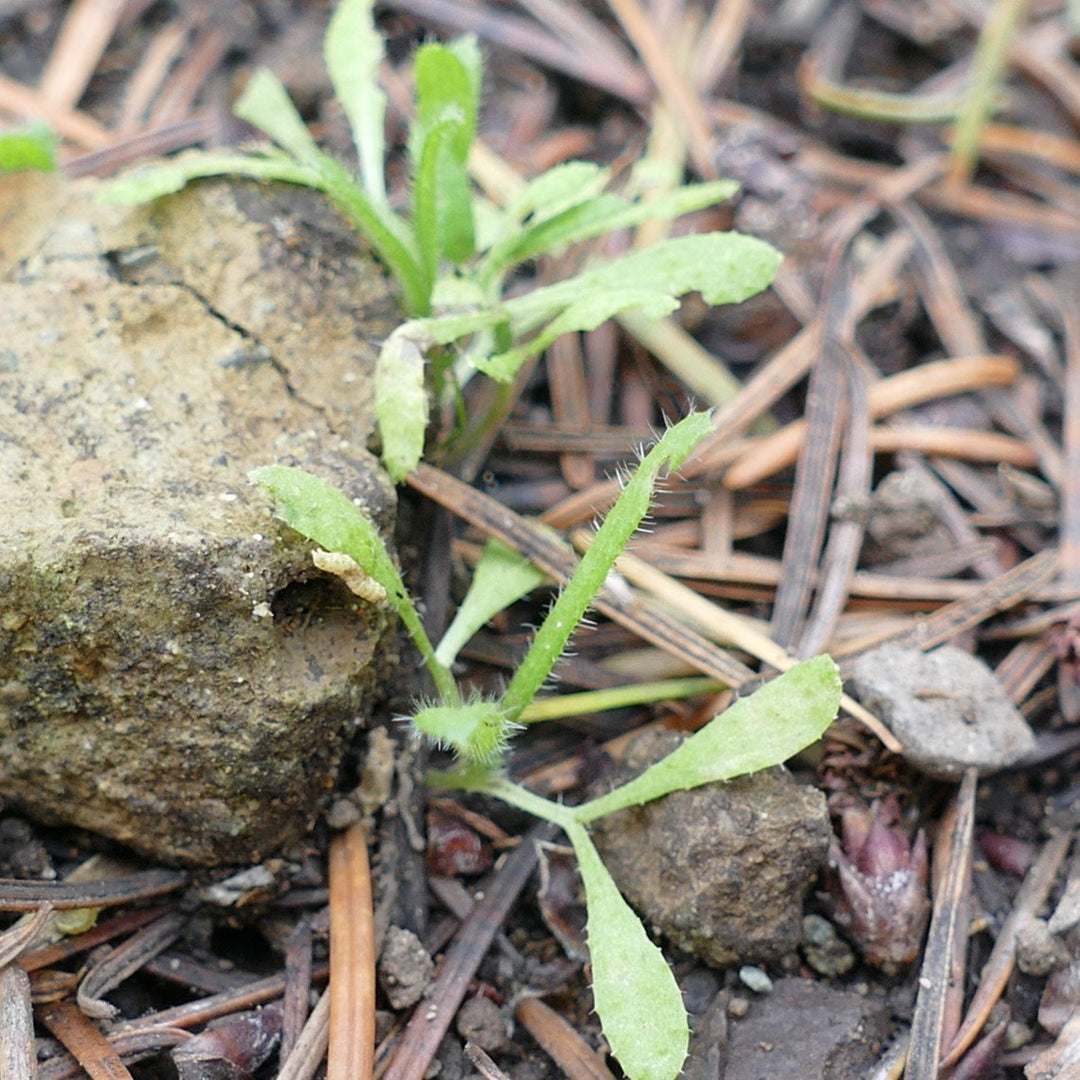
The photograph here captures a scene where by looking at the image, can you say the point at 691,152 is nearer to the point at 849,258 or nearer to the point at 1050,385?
the point at 849,258

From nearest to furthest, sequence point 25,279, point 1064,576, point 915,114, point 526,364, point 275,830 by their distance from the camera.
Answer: point 275,830
point 25,279
point 1064,576
point 526,364
point 915,114

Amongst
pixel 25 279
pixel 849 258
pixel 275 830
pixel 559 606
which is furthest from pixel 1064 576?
pixel 25 279

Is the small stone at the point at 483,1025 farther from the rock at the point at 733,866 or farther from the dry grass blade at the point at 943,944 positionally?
the dry grass blade at the point at 943,944

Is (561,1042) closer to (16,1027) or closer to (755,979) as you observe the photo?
(755,979)

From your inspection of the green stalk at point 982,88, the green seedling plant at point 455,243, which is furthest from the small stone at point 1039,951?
the green stalk at point 982,88

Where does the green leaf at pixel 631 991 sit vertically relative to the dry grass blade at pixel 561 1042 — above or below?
above
